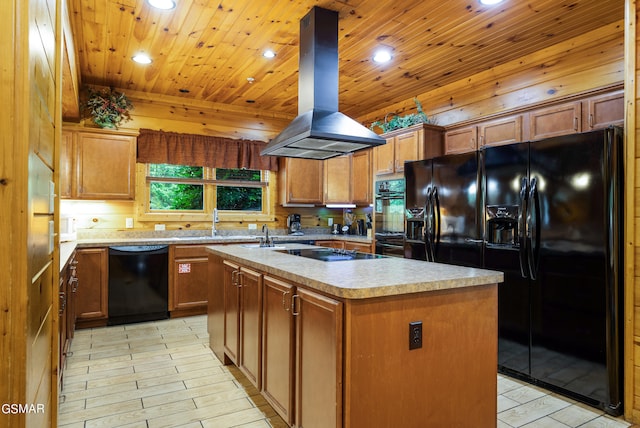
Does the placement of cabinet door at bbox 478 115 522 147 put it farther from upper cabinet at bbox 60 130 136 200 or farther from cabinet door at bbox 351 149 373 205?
upper cabinet at bbox 60 130 136 200

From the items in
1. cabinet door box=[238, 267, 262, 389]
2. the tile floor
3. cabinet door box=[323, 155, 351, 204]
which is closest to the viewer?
the tile floor

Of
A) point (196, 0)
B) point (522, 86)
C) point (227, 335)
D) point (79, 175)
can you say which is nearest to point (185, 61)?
point (196, 0)

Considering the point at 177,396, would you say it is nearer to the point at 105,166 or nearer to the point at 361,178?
the point at 105,166

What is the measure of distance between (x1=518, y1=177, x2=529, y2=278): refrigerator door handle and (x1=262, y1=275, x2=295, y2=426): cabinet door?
1.80 metres

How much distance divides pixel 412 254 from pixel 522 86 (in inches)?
79.2

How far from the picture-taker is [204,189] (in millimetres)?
5379

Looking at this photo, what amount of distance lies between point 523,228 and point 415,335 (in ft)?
5.10

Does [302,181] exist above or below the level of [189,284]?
above

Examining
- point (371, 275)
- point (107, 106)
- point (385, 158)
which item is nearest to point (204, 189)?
point (107, 106)

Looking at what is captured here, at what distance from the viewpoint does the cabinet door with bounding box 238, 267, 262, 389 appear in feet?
7.91

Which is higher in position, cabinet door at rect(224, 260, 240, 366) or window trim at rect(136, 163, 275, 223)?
window trim at rect(136, 163, 275, 223)

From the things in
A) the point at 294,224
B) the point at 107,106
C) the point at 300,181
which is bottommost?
the point at 294,224

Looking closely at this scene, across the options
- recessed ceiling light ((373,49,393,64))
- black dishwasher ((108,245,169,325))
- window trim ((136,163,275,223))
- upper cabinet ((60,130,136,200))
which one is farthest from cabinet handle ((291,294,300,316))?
window trim ((136,163,275,223))

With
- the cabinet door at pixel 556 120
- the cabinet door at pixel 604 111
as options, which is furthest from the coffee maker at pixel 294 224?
the cabinet door at pixel 604 111
